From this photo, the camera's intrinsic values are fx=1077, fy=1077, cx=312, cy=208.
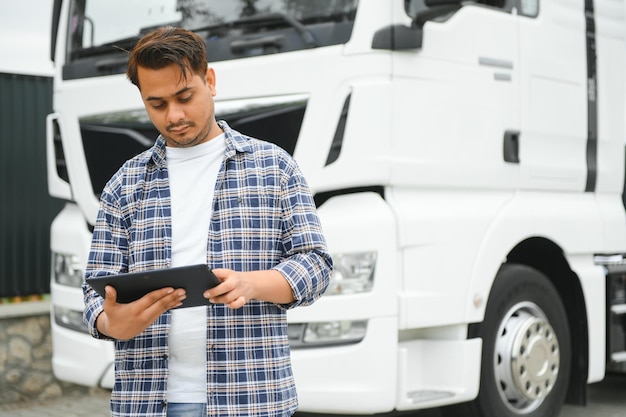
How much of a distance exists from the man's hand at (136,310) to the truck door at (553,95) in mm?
3450

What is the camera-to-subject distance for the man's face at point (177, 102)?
2441mm

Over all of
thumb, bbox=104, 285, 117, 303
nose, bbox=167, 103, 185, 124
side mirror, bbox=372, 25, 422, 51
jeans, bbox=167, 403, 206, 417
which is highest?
side mirror, bbox=372, 25, 422, 51

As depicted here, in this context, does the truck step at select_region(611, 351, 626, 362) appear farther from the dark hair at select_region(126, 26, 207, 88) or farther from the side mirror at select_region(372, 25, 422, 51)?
the dark hair at select_region(126, 26, 207, 88)

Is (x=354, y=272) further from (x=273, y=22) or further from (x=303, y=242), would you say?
(x=303, y=242)

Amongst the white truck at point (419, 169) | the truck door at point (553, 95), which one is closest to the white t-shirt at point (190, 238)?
the white truck at point (419, 169)

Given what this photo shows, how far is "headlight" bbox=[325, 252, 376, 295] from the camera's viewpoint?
4.71 m

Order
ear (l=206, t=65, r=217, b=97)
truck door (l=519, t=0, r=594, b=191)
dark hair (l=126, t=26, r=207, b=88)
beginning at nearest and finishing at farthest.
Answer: dark hair (l=126, t=26, r=207, b=88) → ear (l=206, t=65, r=217, b=97) → truck door (l=519, t=0, r=594, b=191)

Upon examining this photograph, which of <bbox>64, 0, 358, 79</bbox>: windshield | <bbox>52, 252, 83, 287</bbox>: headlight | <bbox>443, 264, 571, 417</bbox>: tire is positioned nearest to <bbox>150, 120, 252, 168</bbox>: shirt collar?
<bbox>64, 0, 358, 79</bbox>: windshield

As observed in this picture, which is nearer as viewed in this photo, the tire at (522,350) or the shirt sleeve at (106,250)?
the shirt sleeve at (106,250)

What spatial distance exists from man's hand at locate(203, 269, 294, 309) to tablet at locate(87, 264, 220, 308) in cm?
2

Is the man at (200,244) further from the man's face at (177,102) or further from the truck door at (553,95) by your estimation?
the truck door at (553,95)

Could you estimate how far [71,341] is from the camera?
559 centimetres

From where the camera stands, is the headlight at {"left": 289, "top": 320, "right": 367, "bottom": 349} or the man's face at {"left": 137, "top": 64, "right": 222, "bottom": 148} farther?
the headlight at {"left": 289, "top": 320, "right": 367, "bottom": 349}

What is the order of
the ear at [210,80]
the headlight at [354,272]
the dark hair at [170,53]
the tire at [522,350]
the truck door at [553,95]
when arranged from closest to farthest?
1. the dark hair at [170,53]
2. the ear at [210,80]
3. the headlight at [354,272]
4. the tire at [522,350]
5. the truck door at [553,95]
